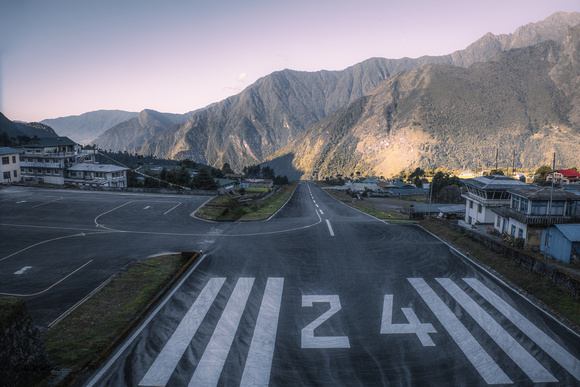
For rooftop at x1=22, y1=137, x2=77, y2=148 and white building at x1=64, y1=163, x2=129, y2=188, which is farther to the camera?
rooftop at x1=22, y1=137, x2=77, y2=148

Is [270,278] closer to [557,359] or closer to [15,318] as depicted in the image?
[15,318]

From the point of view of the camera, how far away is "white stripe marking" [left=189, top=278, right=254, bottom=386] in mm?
→ 10858

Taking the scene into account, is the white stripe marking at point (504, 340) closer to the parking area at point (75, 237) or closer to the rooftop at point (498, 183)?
the parking area at point (75, 237)

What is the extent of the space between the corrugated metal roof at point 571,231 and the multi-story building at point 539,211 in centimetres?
217

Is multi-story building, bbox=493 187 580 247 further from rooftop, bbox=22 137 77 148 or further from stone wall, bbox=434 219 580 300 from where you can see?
rooftop, bbox=22 137 77 148

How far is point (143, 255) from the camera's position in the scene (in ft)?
78.5

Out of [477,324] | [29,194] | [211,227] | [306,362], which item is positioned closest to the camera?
[306,362]

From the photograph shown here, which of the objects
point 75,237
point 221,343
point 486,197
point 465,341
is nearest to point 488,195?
point 486,197

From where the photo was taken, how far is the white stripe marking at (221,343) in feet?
35.6

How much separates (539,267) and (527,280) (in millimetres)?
1007

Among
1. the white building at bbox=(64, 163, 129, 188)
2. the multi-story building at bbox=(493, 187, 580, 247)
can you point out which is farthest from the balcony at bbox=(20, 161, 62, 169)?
the multi-story building at bbox=(493, 187, 580, 247)

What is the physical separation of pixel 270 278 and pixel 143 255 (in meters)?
10.7

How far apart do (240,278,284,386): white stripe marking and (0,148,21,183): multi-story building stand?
6900cm

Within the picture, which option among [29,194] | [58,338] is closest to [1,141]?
[29,194]
